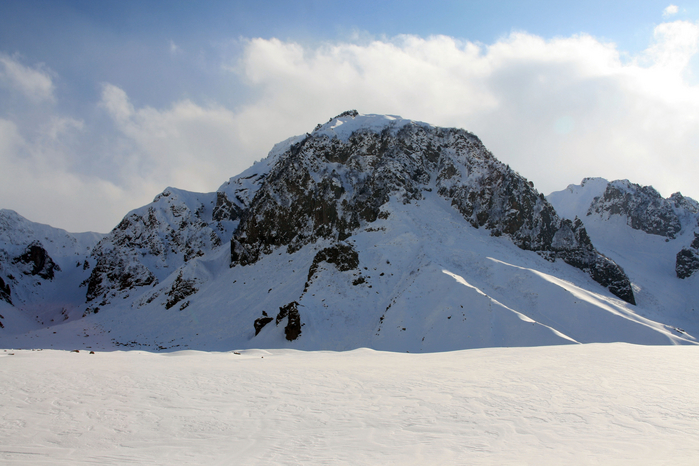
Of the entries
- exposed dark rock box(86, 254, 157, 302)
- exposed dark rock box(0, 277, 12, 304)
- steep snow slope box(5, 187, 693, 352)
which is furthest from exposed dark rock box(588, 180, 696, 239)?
exposed dark rock box(0, 277, 12, 304)

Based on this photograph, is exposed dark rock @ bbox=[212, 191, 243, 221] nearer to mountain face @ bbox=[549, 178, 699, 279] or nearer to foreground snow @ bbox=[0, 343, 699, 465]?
foreground snow @ bbox=[0, 343, 699, 465]

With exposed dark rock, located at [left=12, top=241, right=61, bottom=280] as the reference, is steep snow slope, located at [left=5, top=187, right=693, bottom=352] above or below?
below

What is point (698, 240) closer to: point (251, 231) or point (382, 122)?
point (382, 122)

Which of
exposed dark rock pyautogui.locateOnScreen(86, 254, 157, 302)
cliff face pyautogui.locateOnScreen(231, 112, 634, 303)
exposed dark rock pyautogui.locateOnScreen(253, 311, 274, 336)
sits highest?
cliff face pyautogui.locateOnScreen(231, 112, 634, 303)

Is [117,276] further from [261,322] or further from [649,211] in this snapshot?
[649,211]

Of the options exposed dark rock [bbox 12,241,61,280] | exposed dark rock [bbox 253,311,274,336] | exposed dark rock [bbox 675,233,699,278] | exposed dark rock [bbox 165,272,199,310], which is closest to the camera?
exposed dark rock [bbox 253,311,274,336]

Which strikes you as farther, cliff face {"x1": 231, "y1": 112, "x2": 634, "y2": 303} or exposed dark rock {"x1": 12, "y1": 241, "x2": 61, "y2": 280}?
exposed dark rock {"x1": 12, "y1": 241, "x2": 61, "y2": 280}

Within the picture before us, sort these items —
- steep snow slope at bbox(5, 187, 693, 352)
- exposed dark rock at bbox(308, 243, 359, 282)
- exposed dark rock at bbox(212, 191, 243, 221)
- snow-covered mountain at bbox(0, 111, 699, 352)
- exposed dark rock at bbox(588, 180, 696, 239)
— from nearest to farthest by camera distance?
steep snow slope at bbox(5, 187, 693, 352)
snow-covered mountain at bbox(0, 111, 699, 352)
exposed dark rock at bbox(308, 243, 359, 282)
exposed dark rock at bbox(588, 180, 696, 239)
exposed dark rock at bbox(212, 191, 243, 221)

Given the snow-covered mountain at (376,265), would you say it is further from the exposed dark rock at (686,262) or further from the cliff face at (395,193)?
the exposed dark rock at (686,262)

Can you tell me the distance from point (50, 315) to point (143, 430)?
7654 centimetres

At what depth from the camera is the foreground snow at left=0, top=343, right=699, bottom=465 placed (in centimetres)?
671

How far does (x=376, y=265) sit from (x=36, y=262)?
76519 millimetres

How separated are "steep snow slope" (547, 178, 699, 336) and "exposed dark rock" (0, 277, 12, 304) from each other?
97.6 metres

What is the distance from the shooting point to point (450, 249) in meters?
41.0
